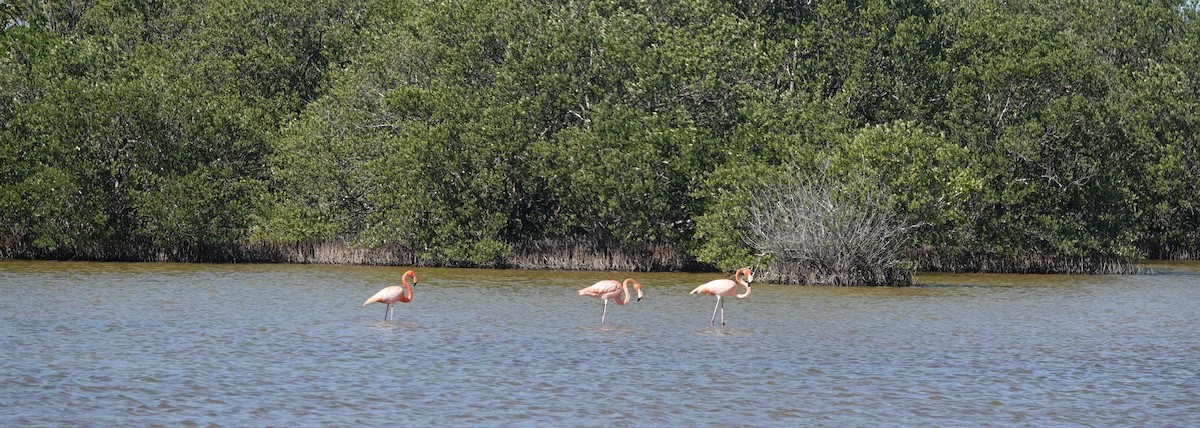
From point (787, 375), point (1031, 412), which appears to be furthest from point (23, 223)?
point (1031, 412)

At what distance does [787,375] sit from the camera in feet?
64.2

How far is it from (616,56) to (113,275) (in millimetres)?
17069

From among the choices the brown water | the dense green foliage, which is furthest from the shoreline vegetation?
the brown water

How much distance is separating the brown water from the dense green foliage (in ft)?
33.4

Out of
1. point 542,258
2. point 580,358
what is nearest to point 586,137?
point 542,258

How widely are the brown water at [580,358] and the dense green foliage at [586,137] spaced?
10.2 meters

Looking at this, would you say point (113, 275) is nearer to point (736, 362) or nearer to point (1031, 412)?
point (736, 362)

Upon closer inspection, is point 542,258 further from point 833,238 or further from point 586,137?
point 833,238

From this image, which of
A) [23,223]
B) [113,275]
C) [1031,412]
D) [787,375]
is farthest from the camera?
[23,223]

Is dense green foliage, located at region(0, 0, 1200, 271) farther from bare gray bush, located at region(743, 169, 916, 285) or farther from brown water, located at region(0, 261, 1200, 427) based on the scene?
brown water, located at region(0, 261, 1200, 427)

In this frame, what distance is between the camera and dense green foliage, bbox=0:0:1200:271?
45656 mm

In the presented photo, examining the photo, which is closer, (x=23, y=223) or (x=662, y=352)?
(x=662, y=352)

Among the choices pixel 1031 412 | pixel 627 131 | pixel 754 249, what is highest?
pixel 627 131

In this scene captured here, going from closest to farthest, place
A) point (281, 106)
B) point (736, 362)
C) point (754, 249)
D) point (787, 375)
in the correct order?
point (787, 375) < point (736, 362) < point (754, 249) < point (281, 106)
